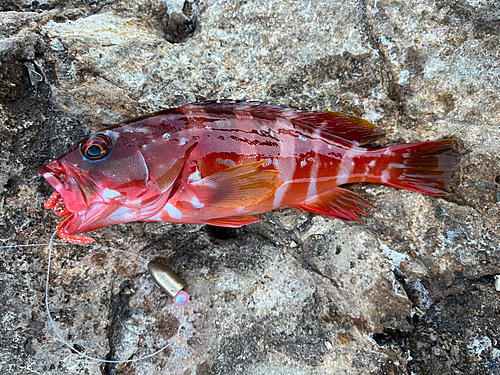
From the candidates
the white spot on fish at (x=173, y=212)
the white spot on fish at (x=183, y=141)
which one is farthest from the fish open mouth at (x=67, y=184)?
the white spot on fish at (x=183, y=141)

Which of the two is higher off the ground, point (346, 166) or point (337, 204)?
point (346, 166)

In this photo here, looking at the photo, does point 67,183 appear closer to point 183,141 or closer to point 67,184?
point 67,184

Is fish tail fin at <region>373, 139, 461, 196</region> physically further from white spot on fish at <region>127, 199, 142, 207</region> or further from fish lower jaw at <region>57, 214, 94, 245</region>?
fish lower jaw at <region>57, 214, 94, 245</region>

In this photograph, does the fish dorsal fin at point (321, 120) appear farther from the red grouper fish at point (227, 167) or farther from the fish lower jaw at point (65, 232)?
the fish lower jaw at point (65, 232)

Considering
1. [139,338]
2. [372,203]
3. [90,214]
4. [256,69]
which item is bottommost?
[139,338]

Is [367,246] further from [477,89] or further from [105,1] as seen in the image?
[105,1]

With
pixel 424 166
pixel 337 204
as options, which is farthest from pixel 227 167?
pixel 424 166

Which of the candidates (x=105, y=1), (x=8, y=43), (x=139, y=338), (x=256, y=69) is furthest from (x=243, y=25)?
(x=139, y=338)
